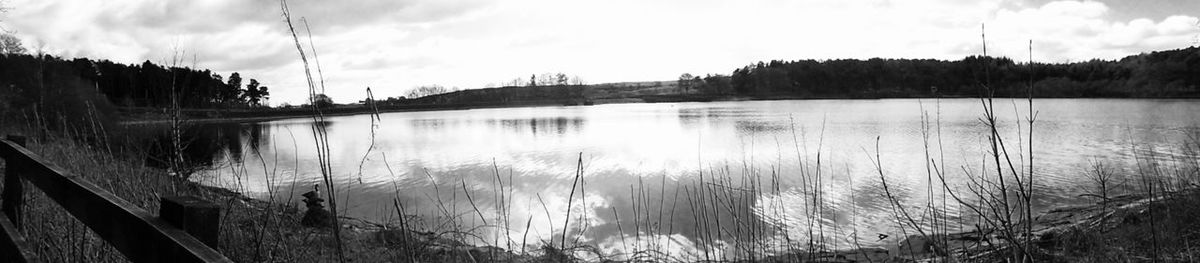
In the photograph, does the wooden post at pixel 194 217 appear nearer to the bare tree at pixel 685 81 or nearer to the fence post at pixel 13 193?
the fence post at pixel 13 193

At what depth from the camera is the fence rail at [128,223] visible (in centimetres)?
156

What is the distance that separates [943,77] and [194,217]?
439 ft

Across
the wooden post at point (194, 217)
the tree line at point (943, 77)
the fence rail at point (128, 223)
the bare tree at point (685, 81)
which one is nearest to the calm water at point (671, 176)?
the fence rail at point (128, 223)

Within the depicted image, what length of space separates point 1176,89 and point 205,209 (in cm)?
9998

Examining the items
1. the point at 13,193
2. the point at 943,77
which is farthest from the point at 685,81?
the point at 13,193

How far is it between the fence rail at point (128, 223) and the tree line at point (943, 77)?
8641 centimetres

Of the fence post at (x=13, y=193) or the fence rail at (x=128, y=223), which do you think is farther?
the fence post at (x=13, y=193)

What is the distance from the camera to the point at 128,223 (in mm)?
1828

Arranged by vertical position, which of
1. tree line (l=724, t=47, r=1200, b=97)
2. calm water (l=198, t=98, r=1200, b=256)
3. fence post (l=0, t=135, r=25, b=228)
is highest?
tree line (l=724, t=47, r=1200, b=97)

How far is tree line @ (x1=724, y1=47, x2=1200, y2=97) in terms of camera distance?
254 feet

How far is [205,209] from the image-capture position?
163 centimetres

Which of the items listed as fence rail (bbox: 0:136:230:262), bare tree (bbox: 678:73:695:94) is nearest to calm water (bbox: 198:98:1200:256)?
fence rail (bbox: 0:136:230:262)

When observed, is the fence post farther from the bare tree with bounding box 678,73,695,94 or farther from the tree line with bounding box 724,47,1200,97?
the bare tree with bounding box 678,73,695,94

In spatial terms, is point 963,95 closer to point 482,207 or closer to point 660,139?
point 660,139
